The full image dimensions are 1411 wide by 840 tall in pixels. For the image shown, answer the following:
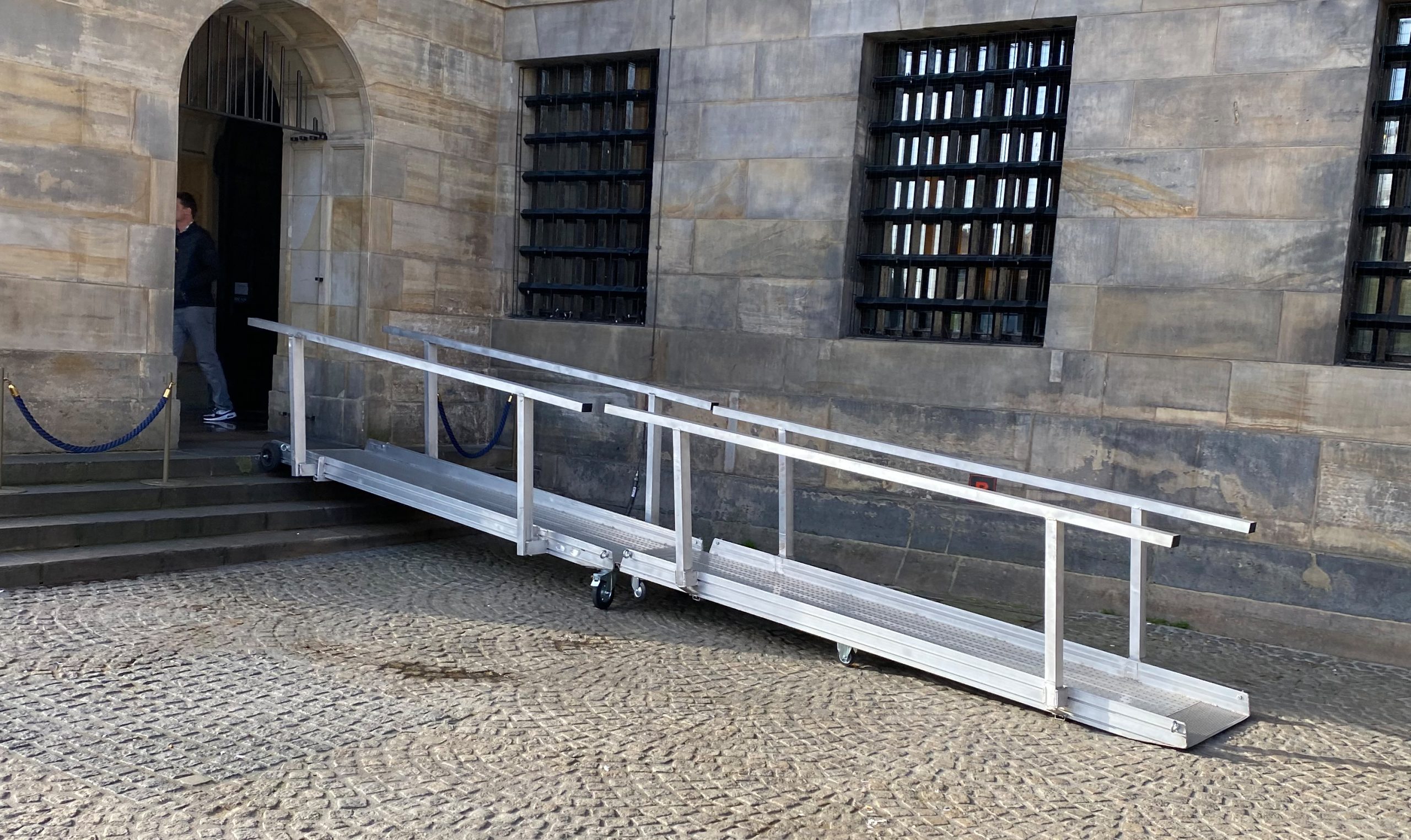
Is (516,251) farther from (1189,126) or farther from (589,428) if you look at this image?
(1189,126)

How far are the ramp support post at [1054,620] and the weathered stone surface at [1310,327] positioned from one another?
2784 millimetres

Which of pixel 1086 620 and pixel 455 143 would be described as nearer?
pixel 1086 620

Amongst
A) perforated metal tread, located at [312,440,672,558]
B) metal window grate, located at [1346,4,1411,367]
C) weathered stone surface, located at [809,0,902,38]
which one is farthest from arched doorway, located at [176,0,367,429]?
metal window grate, located at [1346,4,1411,367]

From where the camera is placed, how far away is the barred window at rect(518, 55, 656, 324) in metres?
9.23

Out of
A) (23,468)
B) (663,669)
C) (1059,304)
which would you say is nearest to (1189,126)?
(1059,304)

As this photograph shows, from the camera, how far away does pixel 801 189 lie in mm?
8289

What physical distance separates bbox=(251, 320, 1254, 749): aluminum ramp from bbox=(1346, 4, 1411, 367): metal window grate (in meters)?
2.30

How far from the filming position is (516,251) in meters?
9.77

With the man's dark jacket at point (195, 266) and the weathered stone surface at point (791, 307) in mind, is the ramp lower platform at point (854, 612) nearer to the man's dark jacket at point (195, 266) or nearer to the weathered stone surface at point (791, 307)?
the man's dark jacket at point (195, 266)

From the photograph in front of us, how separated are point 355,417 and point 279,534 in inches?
73.8

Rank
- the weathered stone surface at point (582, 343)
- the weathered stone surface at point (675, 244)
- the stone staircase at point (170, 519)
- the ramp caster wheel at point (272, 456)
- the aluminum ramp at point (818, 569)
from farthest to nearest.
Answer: the weathered stone surface at point (582, 343)
the weathered stone surface at point (675, 244)
the ramp caster wheel at point (272, 456)
the stone staircase at point (170, 519)
the aluminum ramp at point (818, 569)

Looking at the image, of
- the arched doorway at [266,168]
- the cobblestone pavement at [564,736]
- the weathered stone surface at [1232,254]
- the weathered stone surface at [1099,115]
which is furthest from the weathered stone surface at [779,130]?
the cobblestone pavement at [564,736]

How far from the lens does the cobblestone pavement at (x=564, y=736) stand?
12.3ft

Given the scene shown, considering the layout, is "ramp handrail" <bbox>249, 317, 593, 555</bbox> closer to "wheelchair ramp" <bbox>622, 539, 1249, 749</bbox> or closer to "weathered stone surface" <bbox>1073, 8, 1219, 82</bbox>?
"wheelchair ramp" <bbox>622, 539, 1249, 749</bbox>
